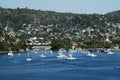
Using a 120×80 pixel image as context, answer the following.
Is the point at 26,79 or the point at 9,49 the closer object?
the point at 26,79

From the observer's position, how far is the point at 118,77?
76812 mm

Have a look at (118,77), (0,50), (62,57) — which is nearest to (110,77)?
(118,77)

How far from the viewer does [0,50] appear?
635ft

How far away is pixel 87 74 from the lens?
83.6 m

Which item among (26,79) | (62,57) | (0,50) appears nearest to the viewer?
(26,79)

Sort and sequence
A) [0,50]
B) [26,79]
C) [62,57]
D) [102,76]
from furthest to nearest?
1. [0,50]
2. [62,57]
3. [102,76]
4. [26,79]

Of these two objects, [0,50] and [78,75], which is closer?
[78,75]

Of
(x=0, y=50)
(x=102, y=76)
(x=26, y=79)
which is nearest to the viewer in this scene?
(x=26, y=79)

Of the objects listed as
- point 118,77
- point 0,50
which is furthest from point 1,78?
point 0,50

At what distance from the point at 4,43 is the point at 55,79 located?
415 feet

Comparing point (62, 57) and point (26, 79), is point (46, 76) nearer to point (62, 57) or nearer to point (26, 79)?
point (26, 79)

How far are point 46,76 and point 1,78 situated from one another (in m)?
8.39

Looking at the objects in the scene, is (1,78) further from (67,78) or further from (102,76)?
(102,76)

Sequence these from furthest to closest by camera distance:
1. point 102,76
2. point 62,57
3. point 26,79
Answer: point 62,57 < point 102,76 < point 26,79
